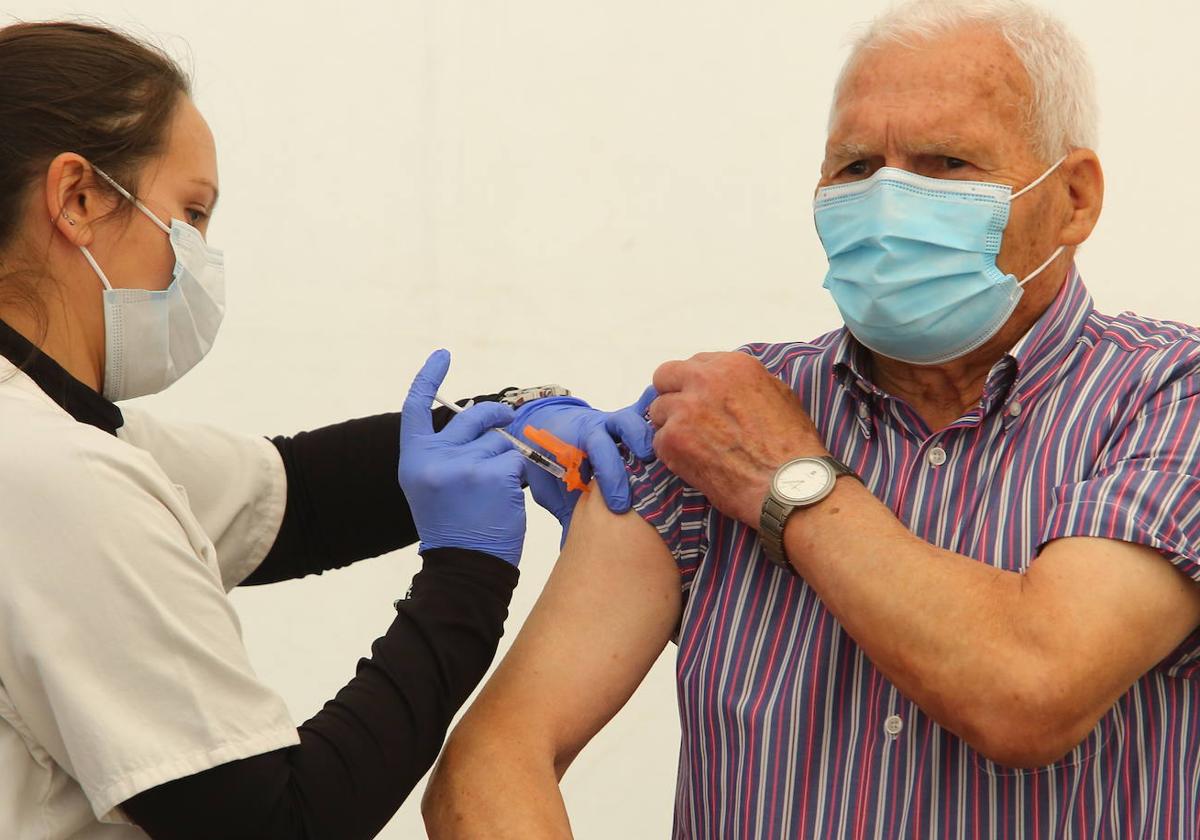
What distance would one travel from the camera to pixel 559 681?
1.49 m

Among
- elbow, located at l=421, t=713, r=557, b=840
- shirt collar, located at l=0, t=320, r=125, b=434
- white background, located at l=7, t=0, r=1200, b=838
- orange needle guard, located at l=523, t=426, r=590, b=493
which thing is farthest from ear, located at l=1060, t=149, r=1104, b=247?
white background, located at l=7, t=0, r=1200, b=838

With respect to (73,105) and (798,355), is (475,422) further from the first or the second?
(73,105)

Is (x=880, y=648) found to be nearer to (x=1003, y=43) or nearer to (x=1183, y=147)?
(x=1003, y=43)

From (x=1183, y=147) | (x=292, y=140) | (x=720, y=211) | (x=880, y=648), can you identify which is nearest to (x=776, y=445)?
(x=880, y=648)

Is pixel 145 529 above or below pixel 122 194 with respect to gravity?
below

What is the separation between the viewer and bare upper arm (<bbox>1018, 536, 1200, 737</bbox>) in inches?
46.4

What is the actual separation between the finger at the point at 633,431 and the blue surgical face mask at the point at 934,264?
0.34 metres

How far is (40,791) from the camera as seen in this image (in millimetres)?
1229

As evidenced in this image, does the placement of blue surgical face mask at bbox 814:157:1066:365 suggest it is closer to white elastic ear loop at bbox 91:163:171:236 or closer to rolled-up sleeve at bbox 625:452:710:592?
rolled-up sleeve at bbox 625:452:710:592

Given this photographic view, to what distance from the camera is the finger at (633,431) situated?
1.64 m

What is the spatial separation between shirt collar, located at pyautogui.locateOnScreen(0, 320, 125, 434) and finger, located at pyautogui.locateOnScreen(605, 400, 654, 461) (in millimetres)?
616

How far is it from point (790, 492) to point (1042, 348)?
1.09ft

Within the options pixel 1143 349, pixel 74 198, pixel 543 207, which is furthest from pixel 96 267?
pixel 543 207

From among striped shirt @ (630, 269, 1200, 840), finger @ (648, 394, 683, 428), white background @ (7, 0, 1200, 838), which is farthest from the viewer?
white background @ (7, 0, 1200, 838)
